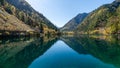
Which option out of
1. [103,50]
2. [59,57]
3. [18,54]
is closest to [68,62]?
[59,57]

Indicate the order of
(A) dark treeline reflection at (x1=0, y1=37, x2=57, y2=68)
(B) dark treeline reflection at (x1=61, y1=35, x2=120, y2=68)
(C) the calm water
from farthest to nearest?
(B) dark treeline reflection at (x1=61, y1=35, x2=120, y2=68), (A) dark treeline reflection at (x1=0, y1=37, x2=57, y2=68), (C) the calm water

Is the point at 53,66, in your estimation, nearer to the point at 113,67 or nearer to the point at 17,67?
the point at 17,67

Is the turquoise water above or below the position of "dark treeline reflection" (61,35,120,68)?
above

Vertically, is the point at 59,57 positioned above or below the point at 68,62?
below

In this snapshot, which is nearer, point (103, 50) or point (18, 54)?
point (18, 54)

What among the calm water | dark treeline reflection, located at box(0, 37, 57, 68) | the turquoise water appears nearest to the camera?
the turquoise water

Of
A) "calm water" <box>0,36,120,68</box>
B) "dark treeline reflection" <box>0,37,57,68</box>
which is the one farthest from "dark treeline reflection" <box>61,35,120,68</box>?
"dark treeline reflection" <box>0,37,57,68</box>

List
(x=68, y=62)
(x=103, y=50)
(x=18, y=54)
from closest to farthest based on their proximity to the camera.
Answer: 1. (x=68, y=62)
2. (x=18, y=54)
3. (x=103, y=50)

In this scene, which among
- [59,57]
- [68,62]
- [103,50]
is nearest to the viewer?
[68,62]

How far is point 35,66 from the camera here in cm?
4725

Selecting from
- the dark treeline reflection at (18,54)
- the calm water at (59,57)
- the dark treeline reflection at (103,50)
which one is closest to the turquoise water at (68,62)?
the calm water at (59,57)

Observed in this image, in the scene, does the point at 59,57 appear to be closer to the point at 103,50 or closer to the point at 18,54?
the point at 18,54

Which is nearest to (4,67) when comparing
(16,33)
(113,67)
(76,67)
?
(76,67)

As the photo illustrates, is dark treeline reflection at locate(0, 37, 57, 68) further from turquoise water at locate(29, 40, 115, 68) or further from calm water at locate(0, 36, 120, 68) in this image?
turquoise water at locate(29, 40, 115, 68)
